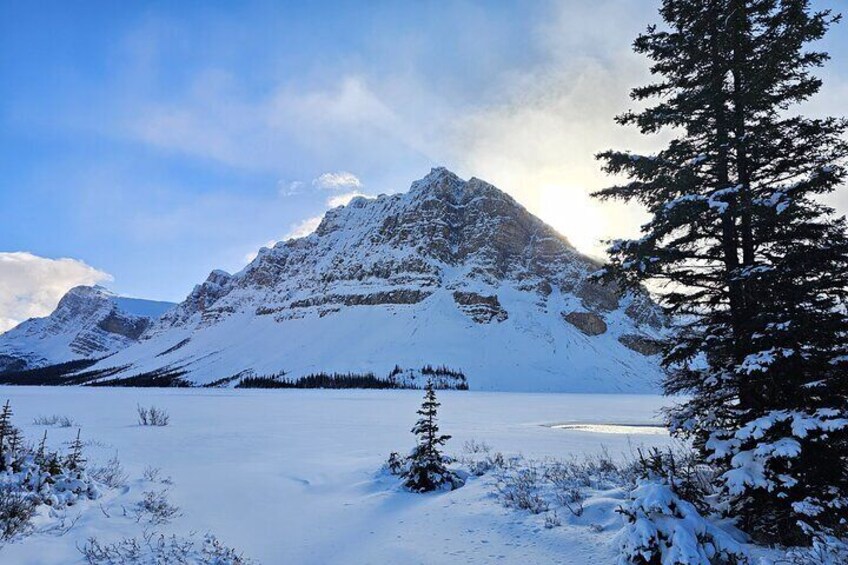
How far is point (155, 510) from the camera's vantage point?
932cm

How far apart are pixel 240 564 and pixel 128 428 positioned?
2383 centimetres

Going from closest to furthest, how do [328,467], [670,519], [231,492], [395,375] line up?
[670,519], [231,492], [328,467], [395,375]

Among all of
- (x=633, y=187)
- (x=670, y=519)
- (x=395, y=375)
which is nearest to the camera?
(x=670, y=519)

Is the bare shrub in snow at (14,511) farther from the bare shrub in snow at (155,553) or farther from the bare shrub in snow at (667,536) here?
the bare shrub in snow at (667,536)

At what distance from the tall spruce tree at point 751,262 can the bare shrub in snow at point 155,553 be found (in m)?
7.33

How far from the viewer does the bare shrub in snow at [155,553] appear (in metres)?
6.52

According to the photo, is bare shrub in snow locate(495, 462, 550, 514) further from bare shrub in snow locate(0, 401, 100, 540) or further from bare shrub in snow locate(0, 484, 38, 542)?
bare shrub in snow locate(0, 401, 100, 540)

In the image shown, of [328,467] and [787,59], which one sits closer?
[787,59]

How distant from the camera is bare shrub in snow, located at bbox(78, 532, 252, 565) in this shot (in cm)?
652

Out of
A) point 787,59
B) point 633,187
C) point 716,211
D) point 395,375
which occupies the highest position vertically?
point 787,59

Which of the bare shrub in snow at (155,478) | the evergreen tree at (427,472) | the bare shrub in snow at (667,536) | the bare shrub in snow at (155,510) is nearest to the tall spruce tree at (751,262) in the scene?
the bare shrub in snow at (667,536)

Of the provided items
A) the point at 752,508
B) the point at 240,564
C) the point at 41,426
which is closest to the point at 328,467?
the point at 240,564

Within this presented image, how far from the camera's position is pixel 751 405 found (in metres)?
7.63

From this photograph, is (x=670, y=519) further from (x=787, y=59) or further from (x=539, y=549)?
(x=787, y=59)
